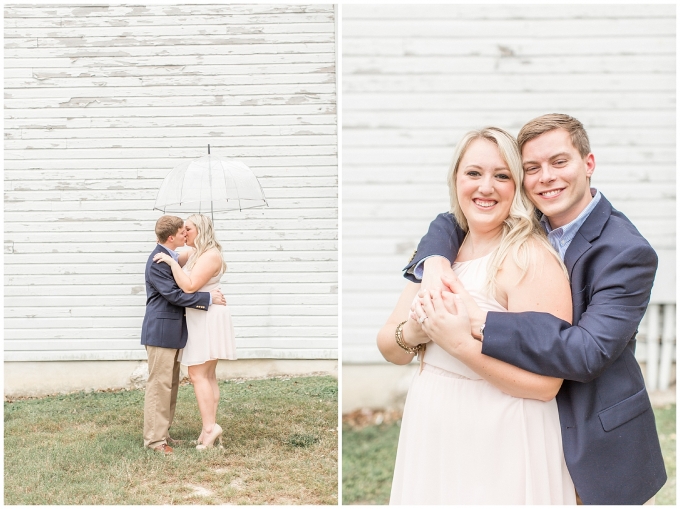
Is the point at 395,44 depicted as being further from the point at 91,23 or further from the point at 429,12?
the point at 91,23

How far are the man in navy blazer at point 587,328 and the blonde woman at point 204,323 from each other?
166 cm

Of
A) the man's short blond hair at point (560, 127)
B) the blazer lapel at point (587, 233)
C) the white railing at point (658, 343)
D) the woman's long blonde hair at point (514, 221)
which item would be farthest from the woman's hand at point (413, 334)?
the white railing at point (658, 343)

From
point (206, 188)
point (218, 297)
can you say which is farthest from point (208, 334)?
point (206, 188)

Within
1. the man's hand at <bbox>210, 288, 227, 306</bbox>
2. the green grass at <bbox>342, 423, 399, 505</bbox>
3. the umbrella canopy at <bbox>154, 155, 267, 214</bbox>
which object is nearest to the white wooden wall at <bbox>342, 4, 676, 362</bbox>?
the green grass at <bbox>342, 423, 399, 505</bbox>

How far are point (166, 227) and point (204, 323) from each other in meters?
0.55

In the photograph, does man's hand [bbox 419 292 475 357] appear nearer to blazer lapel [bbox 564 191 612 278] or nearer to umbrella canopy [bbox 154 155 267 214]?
blazer lapel [bbox 564 191 612 278]

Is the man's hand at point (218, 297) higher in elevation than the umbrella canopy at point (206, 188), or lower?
lower

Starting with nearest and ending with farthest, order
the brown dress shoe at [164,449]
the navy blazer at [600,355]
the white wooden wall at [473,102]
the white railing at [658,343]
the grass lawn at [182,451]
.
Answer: the navy blazer at [600,355] → the grass lawn at [182,451] → the brown dress shoe at [164,449] → the white wooden wall at [473,102] → the white railing at [658,343]

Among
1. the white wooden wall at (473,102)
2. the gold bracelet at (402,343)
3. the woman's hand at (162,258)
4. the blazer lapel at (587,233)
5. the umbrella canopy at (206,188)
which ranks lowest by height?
the gold bracelet at (402,343)

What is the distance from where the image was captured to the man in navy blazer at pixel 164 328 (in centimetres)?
321

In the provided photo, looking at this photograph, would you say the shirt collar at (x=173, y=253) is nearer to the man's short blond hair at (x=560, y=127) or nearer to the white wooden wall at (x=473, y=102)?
the white wooden wall at (x=473, y=102)

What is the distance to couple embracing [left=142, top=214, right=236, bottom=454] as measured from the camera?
10.5 ft

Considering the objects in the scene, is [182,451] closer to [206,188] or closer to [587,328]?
[206,188]

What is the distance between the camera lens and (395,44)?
4.33 meters
